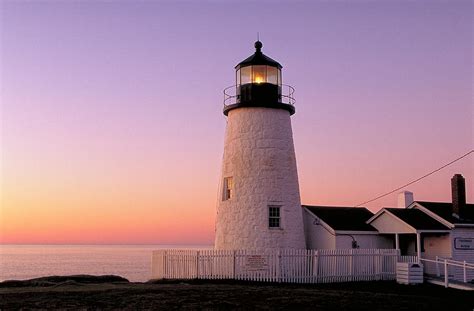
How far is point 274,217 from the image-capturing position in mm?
26344

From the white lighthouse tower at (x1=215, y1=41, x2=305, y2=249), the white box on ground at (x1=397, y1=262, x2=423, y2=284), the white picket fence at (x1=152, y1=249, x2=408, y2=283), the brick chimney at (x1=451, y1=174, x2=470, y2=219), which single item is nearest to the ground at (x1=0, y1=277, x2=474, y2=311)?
the white box on ground at (x1=397, y1=262, x2=423, y2=284)

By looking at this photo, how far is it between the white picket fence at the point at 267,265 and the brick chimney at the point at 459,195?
18.3 feet

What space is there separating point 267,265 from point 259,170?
420 centimetres

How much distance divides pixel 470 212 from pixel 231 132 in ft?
40.5

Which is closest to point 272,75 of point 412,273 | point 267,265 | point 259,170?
point 259,170

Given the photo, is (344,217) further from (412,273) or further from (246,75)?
(246,75)

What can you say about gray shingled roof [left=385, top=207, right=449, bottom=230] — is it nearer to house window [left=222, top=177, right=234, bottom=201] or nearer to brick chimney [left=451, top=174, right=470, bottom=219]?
brick chimney [left=451, top=174, right=470, bottom=219]

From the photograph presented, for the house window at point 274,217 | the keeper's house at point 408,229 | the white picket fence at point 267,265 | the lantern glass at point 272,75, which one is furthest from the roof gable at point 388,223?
the lantern glass at point 272,75

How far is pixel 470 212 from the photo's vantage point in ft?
95.9

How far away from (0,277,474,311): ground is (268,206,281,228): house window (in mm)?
6074

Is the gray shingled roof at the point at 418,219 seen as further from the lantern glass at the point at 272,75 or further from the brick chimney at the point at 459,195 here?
the lantern glass at the point at 272,75

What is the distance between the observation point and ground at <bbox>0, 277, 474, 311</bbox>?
15.9 m

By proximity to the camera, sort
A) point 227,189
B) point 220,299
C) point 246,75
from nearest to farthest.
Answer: point 220,299 < point 246,75 < point 227,189

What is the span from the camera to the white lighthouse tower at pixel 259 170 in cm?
2611
